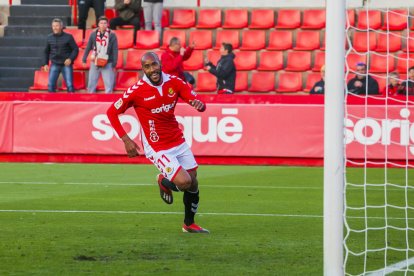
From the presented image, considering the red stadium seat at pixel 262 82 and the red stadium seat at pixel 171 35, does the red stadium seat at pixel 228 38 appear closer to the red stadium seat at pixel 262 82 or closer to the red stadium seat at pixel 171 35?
the red stadium seat at pixel 171 35

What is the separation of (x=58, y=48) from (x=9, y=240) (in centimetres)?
1323

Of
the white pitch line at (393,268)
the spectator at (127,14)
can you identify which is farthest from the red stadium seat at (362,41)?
the white pitch line at (393,268)

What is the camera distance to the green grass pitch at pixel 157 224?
8.70 meters

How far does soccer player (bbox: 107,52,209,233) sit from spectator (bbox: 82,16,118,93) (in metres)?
11.8

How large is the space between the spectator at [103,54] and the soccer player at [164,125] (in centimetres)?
1185

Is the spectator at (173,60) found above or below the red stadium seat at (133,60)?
below

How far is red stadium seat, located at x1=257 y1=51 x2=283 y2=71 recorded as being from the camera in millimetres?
25344

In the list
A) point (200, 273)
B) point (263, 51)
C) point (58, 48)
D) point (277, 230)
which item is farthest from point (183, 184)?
point (263, 51)

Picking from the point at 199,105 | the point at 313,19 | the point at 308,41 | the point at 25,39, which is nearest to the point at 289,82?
the point at 308,41

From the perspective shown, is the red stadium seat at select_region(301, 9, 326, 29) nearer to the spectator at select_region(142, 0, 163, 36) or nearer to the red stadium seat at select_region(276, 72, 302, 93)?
the red stadium seat at select_region(276, 72, 302, 93)

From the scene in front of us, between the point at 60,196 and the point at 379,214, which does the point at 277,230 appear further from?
the point at 60,196

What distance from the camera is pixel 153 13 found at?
2595 centimetres

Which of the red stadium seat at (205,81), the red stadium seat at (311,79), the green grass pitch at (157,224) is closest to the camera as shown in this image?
the green grass pitch at (157,224)

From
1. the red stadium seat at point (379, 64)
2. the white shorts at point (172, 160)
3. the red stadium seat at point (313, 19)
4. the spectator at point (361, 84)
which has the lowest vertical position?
the white shorts at point (172, 160)
